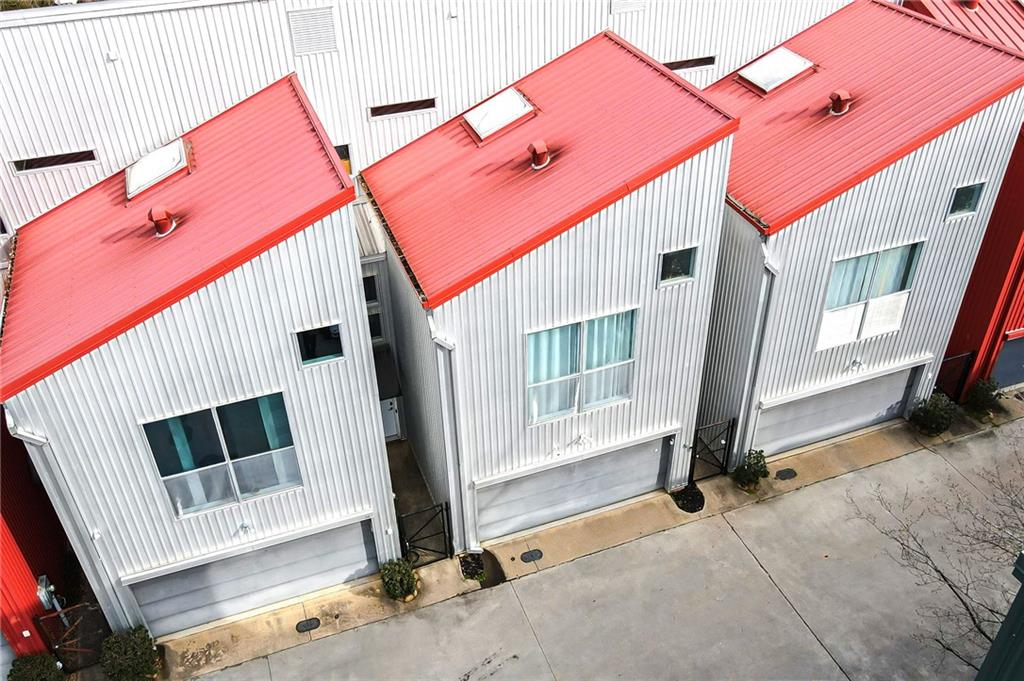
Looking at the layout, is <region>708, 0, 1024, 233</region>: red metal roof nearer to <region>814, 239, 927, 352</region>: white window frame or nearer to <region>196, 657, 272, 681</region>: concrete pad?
<region>814, 239, 927, 352</region>: white window frame

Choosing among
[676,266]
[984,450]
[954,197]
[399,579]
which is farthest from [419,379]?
[984,450]

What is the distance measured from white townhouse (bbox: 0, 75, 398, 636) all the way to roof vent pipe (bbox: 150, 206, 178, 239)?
0.04m

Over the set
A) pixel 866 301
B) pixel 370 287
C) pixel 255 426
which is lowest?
pixel 370 287

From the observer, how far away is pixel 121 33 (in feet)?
49.1

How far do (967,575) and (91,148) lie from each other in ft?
61.1

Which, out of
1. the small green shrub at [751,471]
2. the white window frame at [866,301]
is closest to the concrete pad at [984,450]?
the white window frame at [866,301]

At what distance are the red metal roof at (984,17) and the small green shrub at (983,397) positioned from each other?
7.80 metres

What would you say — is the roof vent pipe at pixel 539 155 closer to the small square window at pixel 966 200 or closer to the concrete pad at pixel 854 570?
the small square window at pixel 966 200

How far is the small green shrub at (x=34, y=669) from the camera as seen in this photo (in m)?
13.5

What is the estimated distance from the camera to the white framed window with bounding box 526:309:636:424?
1417 cm

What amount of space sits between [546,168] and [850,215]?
18.6 ft

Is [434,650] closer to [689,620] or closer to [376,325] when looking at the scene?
[689,620]

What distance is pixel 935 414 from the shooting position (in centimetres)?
1836

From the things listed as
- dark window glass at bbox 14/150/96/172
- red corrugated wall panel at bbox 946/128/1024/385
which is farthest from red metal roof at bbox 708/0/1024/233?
dark window glass at bbox 14/150/96/172
